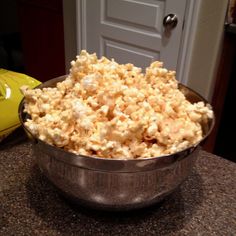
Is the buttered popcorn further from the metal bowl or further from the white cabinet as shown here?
the white cabinet

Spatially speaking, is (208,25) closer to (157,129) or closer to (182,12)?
(182,12)

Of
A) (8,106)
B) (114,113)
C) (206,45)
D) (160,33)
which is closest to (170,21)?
(160,33)

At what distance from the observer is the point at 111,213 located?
66cm

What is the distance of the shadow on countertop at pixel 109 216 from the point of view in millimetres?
631

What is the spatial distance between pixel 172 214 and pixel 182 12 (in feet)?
Answer: 4.35

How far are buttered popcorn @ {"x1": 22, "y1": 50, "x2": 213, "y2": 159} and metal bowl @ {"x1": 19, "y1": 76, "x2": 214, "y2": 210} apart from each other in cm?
3

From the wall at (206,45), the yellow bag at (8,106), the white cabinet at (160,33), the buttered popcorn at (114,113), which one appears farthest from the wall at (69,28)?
the buttered popcorn at (114,113)

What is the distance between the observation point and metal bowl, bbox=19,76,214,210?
52cm

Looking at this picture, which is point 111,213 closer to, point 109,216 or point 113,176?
point 109,216

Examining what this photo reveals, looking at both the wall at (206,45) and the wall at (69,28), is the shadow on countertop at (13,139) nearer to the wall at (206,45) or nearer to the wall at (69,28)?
the wall at (206,45)

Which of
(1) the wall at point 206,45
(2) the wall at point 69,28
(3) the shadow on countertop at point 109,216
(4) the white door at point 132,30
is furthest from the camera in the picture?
(2) the wall at point 69,28

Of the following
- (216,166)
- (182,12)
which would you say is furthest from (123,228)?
(182,12)

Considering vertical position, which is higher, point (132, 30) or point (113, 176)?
point (113, 176)

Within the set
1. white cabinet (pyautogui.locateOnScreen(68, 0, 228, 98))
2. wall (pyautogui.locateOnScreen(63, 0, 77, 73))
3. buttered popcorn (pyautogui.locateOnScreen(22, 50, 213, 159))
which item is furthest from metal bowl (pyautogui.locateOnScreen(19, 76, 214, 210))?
wall (pyautogui.locateOnScreen(63, 0, 77, 73))
